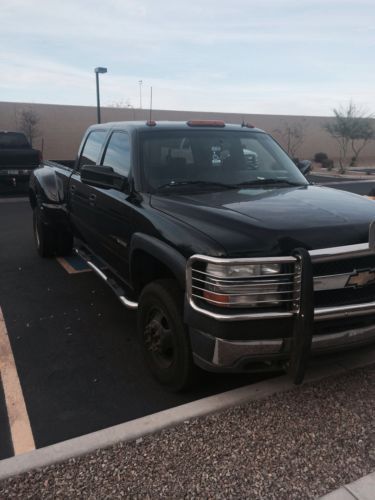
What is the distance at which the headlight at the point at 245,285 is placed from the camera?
8.40 feet

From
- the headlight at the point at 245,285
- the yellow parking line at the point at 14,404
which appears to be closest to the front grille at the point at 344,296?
the headlight at the point at 245,285

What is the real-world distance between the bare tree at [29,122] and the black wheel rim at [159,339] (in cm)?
2303

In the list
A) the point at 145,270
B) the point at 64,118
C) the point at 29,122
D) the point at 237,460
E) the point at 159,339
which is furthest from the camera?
the point at 64,118

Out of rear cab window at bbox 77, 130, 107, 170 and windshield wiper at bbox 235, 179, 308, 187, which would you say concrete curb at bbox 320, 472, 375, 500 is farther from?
rear cab window at bbox 77, 130, 107, 170

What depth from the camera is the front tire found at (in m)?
2.98

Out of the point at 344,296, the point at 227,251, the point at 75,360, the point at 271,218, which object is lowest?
the point at 75,360

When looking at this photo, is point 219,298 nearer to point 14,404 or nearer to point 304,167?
point 14,404

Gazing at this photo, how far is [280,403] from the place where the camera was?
302 cm

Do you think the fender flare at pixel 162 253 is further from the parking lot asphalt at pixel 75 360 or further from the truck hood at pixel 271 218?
the parking lot asphalt at pixel 75 360

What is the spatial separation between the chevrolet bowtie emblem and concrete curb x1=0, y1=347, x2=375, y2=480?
1.64 ft

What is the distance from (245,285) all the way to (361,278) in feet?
2.55

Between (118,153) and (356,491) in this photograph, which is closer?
(356,491)

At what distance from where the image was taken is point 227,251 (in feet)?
8.41

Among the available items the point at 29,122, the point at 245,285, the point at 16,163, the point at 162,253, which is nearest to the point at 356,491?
the point at 245,285
